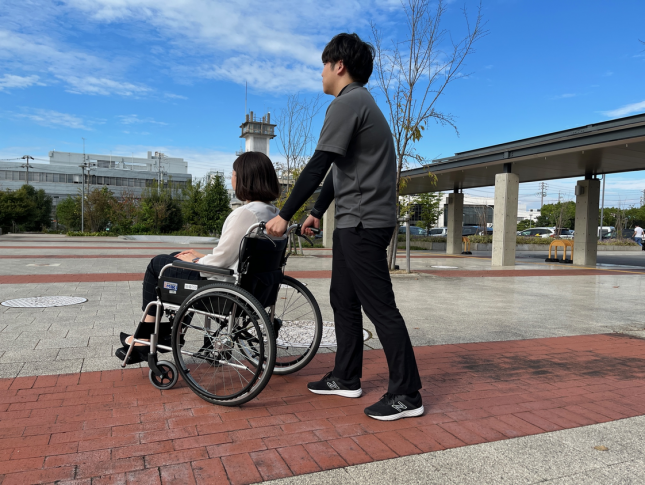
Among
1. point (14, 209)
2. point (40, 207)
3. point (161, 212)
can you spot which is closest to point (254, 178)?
point (161, 212)

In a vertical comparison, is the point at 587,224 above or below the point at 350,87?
below

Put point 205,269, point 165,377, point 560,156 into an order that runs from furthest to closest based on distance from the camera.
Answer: point 560,156 → point 165,377 → point 205,269

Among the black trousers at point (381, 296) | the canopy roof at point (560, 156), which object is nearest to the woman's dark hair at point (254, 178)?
the black trousers at point (381, 296)

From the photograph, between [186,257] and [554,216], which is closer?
[186,257]

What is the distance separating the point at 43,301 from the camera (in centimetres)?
640

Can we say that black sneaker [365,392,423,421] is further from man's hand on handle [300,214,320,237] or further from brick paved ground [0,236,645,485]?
man's hand on handle [300,214,320,237]

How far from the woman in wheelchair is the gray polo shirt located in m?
0.55

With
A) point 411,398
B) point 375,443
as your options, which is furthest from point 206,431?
Answer: point 411,398

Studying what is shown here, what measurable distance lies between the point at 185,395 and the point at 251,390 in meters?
0.57

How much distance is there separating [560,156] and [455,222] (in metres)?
8.43

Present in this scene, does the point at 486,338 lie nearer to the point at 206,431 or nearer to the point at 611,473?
the point at 611,473

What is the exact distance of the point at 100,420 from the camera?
2.69 metres

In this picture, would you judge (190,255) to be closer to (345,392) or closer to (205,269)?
(205,269)

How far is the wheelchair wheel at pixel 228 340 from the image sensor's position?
2766 mm
